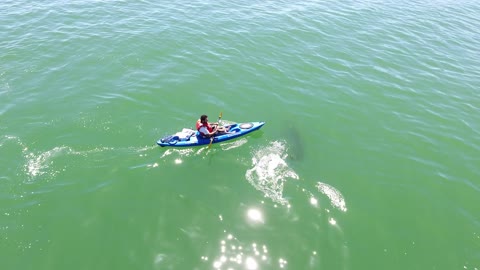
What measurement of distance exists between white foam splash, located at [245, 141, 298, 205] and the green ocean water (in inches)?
3.4

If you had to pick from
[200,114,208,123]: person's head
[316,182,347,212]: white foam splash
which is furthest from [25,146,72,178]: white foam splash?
[316,182,347,212]: white foam splash

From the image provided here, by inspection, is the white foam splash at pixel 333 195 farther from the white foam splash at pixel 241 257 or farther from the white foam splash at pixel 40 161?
the white foam splash at pixel 40 161

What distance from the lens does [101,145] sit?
747 inches

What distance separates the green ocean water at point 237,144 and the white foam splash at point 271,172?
86 millimetres

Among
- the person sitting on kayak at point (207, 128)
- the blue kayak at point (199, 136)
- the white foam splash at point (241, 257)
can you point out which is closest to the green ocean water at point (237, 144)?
the white foam splash at point (241, 257)

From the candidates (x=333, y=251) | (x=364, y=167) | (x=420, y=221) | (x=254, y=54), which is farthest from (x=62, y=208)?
(x=254, y=54)

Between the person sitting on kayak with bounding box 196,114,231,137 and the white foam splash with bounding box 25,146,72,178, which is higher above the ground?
the person sitting on kayak with bounding box 196,114,231,137

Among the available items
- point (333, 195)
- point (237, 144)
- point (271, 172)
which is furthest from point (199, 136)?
point (333, 195)

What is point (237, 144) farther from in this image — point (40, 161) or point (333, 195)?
point (40, 161)

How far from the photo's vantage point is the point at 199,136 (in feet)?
64.4

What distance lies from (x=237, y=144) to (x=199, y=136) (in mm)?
2371

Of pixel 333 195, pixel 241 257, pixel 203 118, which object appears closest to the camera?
pixel 241 257

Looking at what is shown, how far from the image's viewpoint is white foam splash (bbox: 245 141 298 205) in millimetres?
16781

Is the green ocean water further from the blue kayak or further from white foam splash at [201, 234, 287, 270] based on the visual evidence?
the blue kayak
